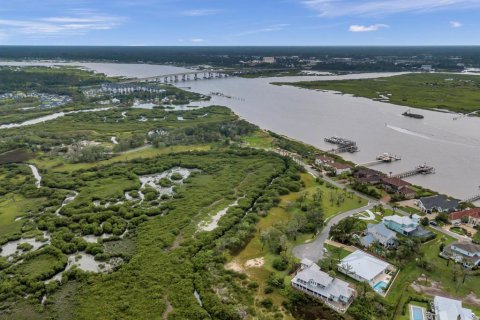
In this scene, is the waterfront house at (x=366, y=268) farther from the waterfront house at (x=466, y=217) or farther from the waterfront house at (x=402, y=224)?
the waterfront house at (x=466, y=217)

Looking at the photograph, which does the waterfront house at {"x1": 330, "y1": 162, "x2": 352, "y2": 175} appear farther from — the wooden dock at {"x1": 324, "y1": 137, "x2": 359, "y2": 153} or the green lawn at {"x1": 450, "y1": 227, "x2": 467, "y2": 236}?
the green lawn at {"x1": 450, "y1": 227, "x2": 467, "y2": 236}

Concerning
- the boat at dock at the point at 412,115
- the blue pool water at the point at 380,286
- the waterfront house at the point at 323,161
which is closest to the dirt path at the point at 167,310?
the blue pool water at the point at 380,286

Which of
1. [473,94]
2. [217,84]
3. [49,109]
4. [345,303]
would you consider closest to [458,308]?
[345,303]

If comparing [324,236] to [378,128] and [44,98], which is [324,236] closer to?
[378,128]

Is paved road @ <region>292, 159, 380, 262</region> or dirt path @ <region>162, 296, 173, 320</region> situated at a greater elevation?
paved road @ <region>292, 159, 380, 262</region>

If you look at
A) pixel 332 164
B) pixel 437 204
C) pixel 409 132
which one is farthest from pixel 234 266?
pixel 409 132

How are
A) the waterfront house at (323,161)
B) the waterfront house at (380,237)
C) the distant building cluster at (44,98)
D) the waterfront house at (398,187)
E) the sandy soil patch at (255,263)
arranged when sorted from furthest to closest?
the distant building cluster at (44,98)
the waterfront house at (323,161)
the waterfront house at (398,187)
the waterfront house at (380,237)
the sandy soil patch at (255,263)

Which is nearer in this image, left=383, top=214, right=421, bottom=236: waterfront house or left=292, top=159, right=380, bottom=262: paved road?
left=292, top=159, right=380, bottom=262: paved road

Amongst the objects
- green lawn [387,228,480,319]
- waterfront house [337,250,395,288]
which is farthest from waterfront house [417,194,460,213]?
waterfront house [337,250,395,288]

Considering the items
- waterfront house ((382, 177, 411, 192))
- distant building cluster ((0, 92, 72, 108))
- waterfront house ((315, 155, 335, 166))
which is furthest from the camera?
distant building cluster ((0, 92, 72, 108))
